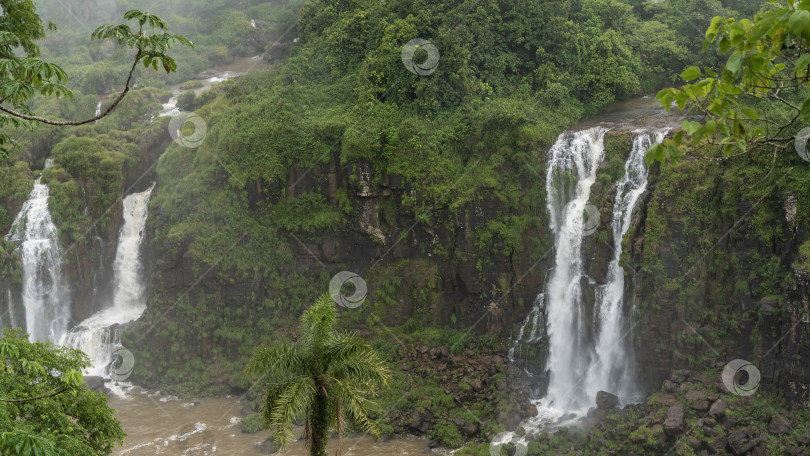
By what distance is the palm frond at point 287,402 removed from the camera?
995 centimetres

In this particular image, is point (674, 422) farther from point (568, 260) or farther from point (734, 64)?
point (734, 64)

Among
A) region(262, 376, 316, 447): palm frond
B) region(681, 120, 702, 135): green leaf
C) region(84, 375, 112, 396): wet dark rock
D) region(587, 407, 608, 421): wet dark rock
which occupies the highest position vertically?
region(681, 120, 702, 135): green leaf

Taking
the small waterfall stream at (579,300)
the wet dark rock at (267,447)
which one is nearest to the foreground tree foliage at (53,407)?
the wet dark rock at (267,447)

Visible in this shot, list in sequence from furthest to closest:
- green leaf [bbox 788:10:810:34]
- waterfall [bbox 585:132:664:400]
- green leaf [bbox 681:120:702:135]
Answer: waterfall [bbox 585:132:664:400] → green leaf [bbox 681:120:702:135] → green leaf [bbox 788:10:810:34]

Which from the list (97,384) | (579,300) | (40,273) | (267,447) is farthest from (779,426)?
(40,273)

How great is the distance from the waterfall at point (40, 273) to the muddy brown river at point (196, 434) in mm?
5124

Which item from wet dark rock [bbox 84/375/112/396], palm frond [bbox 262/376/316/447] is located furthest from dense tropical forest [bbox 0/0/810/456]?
palm frond [bbox 262/376/316/447]

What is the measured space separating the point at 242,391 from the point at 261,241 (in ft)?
20.0

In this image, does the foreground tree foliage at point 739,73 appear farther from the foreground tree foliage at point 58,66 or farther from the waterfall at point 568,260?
the waterfall at point 568,260

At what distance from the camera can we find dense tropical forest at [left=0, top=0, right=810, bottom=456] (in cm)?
1891

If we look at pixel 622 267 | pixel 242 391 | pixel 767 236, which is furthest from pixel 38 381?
pixel 767 236

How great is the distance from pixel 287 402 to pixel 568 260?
587 inches

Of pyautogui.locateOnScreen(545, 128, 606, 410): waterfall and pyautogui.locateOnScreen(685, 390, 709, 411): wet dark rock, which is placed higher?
pyautogui.locateOnScreen(545, 128, 606, 410): waterfall

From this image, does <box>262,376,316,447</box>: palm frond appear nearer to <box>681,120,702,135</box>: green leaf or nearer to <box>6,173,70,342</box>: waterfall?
<box>681,120,702,135</box>: green leaf
